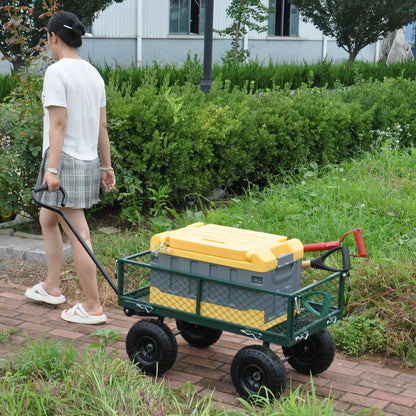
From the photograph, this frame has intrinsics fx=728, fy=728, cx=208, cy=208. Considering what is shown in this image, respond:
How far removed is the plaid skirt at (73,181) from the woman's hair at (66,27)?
73 centimetres

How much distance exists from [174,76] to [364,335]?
A: 956 cm

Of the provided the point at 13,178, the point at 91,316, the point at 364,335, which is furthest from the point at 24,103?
the point at 364,335

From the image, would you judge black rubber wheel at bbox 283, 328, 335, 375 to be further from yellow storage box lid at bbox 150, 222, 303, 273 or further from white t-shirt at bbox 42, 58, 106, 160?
white t-shirt at bbox 42, 58, 106, 160

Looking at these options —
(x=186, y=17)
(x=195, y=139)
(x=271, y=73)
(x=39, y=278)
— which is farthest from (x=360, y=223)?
(x=186, y=17)

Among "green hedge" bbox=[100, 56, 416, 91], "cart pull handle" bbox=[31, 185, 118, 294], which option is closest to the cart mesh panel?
"cart pull handle" bbox=[31, 185, 118, 294]

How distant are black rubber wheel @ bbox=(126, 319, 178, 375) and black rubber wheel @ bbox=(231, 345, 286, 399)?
1.31 ft

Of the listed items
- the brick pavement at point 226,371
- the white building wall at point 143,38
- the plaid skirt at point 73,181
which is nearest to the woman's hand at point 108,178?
the plaid skirt at point 73,181

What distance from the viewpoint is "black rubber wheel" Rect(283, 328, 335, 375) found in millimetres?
4027

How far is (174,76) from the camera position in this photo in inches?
528

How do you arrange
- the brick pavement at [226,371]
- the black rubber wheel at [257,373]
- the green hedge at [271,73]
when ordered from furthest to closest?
the green hedge at [271,73]
the brick pavement at [226,371]
the black rubber wheel at [257,373]

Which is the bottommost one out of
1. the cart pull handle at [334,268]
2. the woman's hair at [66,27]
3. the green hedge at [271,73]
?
the cart pull handle at [334,268]

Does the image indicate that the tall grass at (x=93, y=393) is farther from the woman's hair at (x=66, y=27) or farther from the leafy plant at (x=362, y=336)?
the woman's hair at (x=66, y=27)

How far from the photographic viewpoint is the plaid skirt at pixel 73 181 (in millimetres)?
4688

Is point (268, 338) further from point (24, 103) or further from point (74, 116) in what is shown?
point (24, 103)
